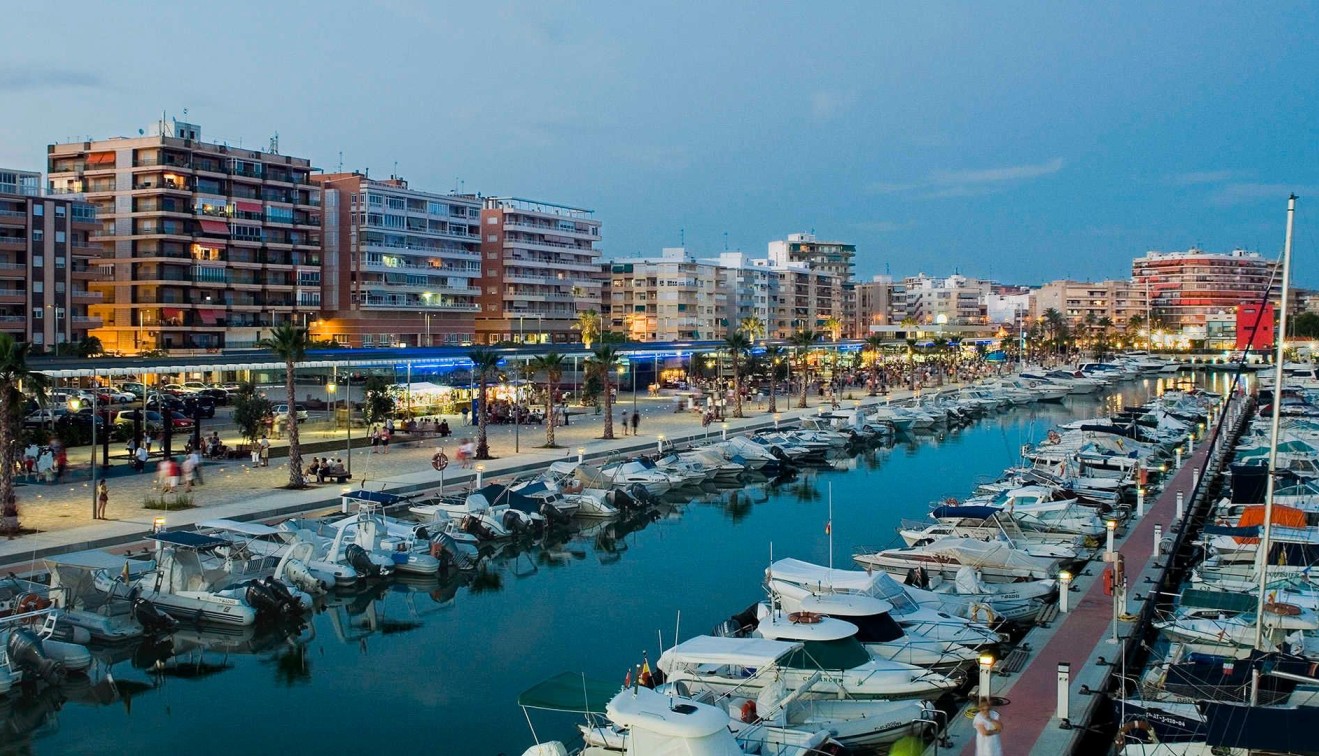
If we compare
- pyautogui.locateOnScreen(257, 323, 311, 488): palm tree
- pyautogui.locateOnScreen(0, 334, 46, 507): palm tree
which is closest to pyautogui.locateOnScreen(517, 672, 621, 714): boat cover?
pyautogui.locateOnScreen(0, 334, 46, 507): palm tree

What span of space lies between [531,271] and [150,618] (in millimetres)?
108223

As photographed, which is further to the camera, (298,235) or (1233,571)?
(298,235)

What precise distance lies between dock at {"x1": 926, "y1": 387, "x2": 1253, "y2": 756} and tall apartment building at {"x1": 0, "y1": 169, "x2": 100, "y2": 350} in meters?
76.1

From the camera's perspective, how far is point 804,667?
20484 millimetres

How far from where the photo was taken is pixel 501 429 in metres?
65.4

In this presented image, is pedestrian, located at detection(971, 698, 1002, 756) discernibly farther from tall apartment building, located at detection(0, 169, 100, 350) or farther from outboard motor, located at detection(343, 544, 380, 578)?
tall apartment building, located at detection(0, 169, 100, 350)

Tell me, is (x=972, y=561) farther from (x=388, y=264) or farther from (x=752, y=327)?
(x=752, y=327)

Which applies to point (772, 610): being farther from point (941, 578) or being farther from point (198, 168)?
point (198, 168)

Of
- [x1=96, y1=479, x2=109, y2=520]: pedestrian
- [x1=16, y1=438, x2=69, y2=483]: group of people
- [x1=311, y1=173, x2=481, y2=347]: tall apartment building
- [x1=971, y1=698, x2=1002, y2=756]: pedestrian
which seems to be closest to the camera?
[x1=971, y1=698, x2=1002, y2=756]: pedestrian

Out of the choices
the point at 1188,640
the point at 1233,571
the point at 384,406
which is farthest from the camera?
the point at 384,406

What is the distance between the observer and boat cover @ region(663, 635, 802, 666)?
20031mm

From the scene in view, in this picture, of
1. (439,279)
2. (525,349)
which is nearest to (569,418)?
(525,349)

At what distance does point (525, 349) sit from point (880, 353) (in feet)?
273

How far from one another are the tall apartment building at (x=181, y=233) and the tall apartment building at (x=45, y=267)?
2436 millimetres
